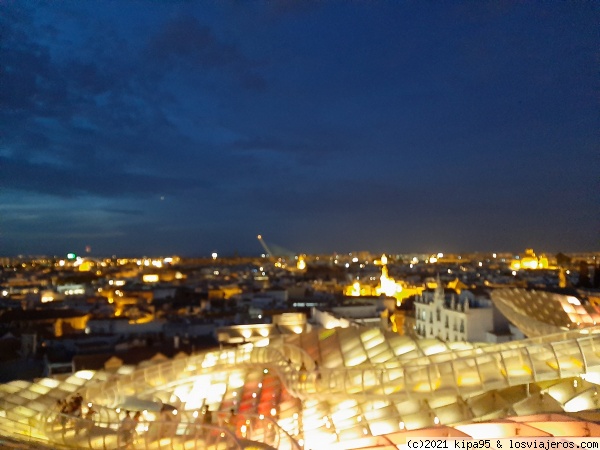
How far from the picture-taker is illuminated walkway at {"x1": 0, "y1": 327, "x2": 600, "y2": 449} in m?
9.34

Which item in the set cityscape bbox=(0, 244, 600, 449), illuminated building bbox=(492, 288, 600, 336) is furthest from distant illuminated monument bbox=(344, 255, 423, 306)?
illuminated building bbox=(492, 288, 600, 336)

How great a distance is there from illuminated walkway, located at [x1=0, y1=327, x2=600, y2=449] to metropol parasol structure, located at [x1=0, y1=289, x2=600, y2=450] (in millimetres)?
26

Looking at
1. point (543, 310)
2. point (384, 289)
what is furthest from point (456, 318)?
point (384, 289)

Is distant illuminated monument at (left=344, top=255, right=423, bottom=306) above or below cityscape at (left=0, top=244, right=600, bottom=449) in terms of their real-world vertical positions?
below

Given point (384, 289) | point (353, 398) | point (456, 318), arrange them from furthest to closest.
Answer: point (384, 289) < point (456, 318) < point (353, 398)

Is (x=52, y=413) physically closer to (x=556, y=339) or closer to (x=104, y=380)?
(x=104, y=380)

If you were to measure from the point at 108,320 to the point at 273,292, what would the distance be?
70.5 feet

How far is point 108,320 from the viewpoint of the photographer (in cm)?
3700

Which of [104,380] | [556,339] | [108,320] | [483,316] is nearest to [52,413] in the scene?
[104,380]

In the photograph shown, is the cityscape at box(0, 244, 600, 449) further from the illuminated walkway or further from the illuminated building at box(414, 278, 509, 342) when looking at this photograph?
the illuminated building at box(414, 278, 509, 342)

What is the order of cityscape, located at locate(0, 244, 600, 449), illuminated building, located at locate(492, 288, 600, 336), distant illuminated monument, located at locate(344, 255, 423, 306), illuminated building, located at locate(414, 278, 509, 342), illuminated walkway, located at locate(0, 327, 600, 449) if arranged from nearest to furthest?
cityscape, located at locate(0, 244, 600, 449) < illuminated walkway, located at locate(0, 327, 600, 449) < illuminated building, located at locate(492, 288, 600, 336) < illuminated building, located at locate(414, 278, 509, 342) < distant illuminated monument, located at locate(344, 255, 423, 306)

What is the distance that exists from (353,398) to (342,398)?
0.29 m

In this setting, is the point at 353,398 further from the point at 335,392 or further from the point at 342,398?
the point at 335,392

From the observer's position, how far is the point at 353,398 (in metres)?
11.2
